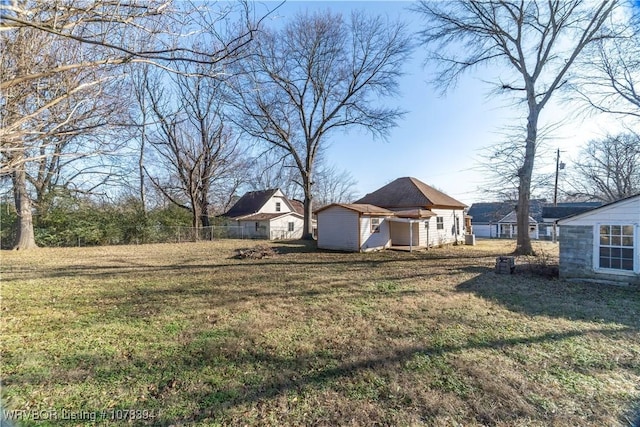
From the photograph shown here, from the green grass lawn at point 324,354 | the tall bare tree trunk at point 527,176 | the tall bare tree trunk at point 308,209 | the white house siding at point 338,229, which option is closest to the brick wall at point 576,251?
the green grass lawn at point 324,354

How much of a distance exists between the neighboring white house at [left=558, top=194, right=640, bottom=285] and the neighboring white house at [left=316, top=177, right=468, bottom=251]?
6.97 metres

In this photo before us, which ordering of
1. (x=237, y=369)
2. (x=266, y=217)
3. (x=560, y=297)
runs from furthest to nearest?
(x=266, y=217)
(x=560, y=297)
(x=237, y=369)

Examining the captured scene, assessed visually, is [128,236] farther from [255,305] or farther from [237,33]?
[237,33]

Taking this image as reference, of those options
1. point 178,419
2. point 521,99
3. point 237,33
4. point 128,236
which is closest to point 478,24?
point 521,99

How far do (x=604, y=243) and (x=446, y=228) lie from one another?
11574mm

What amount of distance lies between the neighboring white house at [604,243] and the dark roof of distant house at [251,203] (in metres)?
25.4

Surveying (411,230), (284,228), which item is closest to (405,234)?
(411,230)

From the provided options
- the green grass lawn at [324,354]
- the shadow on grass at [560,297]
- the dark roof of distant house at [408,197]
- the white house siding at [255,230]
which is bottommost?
the shadow on grass at [560,297]

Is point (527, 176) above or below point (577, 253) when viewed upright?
above

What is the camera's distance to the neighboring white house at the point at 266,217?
1065 inches

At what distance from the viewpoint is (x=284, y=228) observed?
92.2 feet

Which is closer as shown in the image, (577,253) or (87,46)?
(87,46)

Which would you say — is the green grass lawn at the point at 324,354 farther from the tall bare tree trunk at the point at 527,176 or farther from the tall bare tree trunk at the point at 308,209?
the tall bare tree trunk at the point at 308,209

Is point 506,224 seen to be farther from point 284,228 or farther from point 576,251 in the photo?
point 576,251
